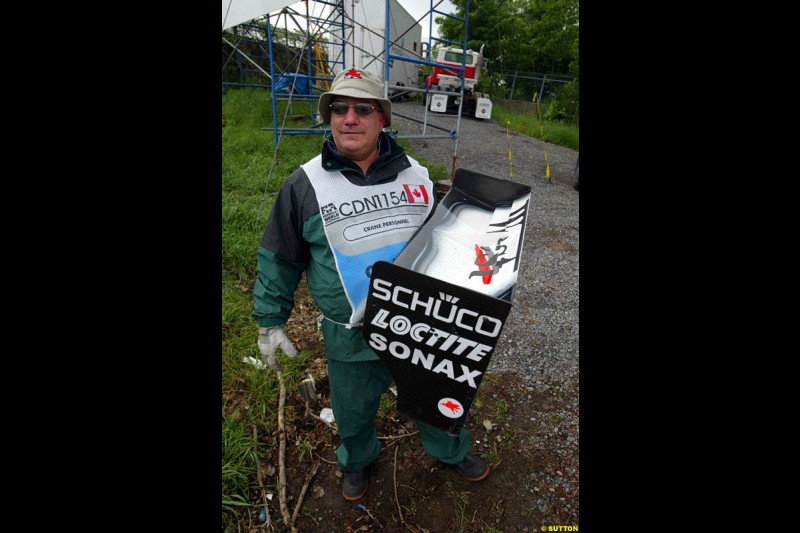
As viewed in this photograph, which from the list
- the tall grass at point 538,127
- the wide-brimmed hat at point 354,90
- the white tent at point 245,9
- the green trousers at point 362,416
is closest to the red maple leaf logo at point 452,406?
the green trousers at point 362,416

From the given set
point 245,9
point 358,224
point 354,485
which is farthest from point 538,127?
point 354,485

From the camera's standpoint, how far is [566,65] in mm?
15664

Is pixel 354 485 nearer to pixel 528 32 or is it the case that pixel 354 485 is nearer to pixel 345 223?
pixel 345 223

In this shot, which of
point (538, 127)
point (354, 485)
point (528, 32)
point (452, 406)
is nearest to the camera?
point (452, 406)

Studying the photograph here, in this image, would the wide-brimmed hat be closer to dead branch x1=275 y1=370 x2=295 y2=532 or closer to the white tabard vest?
the white tabard vest

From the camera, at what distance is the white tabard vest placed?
1547mm

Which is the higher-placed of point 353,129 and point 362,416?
point 353,129

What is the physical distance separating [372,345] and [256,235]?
337 cm

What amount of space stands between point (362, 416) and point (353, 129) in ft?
4.25

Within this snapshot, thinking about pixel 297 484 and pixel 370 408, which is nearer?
pixel 370 408

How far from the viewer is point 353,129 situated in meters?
1.56

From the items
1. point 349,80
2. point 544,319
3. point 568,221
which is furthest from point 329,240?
point 568,221

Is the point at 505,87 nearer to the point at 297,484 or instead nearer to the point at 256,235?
the point at 256,235

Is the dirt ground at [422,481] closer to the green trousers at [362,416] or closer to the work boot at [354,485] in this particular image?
the work boot at [354,485]
